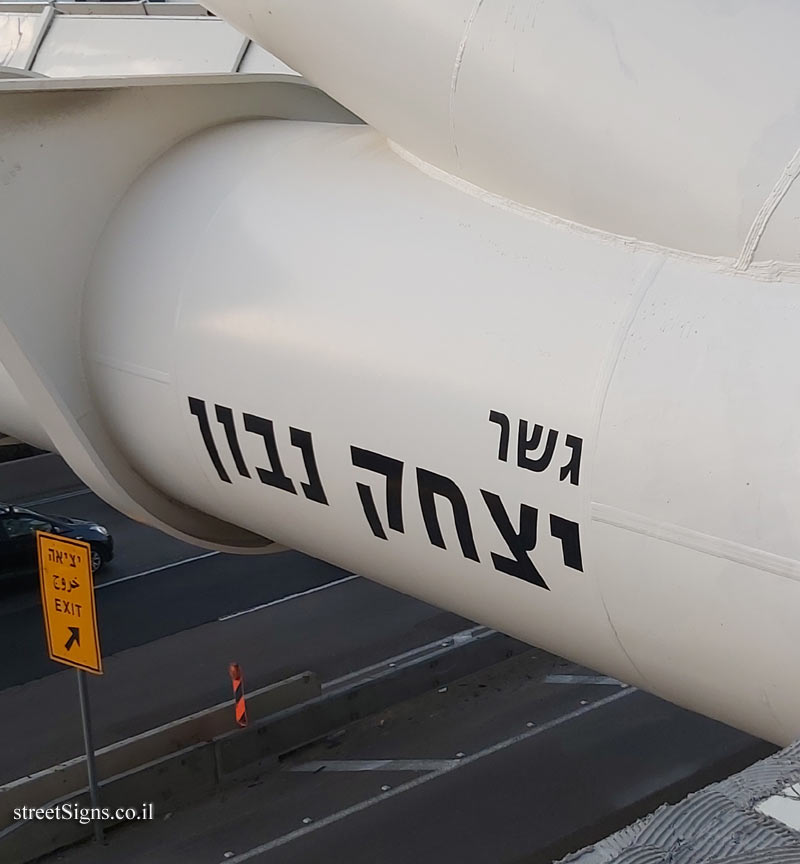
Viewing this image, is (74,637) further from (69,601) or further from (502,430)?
(502,430)

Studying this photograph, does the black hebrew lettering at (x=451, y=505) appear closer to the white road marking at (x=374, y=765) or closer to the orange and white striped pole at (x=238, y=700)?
the orange and white striped pole at (x=238, y=700)

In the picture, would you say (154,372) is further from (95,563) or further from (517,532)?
(95,563)

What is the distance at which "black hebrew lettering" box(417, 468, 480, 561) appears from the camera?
4.49 meters

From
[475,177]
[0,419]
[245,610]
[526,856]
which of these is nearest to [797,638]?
[475,177]

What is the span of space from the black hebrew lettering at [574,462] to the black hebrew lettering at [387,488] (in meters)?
0.83

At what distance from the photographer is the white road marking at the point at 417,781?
9.26 metres

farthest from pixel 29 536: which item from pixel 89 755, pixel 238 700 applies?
pixel 89 755

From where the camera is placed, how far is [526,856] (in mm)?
9023

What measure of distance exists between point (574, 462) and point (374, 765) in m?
6.99

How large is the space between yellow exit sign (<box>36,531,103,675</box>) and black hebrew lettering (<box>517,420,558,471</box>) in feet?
15.9

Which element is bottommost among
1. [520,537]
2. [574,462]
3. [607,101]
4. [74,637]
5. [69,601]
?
[74,637]

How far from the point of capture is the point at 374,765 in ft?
34.1

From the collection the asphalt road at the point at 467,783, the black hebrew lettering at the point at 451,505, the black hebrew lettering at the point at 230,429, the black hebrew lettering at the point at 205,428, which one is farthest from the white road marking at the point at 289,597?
the black hebrew lettering at the point at 451,505

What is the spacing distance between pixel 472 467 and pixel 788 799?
213 cm
